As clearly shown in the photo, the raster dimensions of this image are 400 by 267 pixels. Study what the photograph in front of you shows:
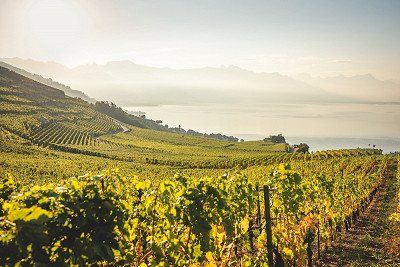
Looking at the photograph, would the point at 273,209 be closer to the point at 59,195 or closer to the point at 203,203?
the point at 203,203

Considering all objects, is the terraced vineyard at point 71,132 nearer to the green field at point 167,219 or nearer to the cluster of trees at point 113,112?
the cluster of trees at point 113,112

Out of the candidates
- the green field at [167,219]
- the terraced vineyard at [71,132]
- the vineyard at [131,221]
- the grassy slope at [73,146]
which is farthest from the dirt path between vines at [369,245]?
the terraced vineyard at [71,132]

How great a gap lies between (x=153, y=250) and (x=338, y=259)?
9472 millimetres

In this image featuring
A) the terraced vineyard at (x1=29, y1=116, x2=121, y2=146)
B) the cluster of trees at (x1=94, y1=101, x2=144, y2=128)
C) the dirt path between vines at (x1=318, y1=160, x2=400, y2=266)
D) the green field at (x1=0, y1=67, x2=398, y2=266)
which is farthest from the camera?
the cluster of trees at (x1=94, y1=101, x2=144, y2=128)

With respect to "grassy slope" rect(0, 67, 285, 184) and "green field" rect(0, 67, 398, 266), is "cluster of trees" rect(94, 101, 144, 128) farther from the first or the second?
"green field" rect(0, 67, 398, 266)

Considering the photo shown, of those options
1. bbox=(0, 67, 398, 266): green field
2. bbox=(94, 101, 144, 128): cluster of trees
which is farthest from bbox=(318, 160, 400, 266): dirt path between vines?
bbox=(94, 101, 144, 128): cluster of trees

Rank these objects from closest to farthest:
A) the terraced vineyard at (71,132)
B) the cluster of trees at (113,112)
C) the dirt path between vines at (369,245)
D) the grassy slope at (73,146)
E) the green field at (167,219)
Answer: the green field at (167,219), the dirt path between vines at (369,245), the grassy slope at (73,146), the terraced vineyard at (71,132), the cluster of trees at (113,112)

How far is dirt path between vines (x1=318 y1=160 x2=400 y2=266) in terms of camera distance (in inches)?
464

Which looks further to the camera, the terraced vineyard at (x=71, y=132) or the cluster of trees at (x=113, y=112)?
the cluster of trees at (x=113, y=112)

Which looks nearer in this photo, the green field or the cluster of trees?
the green field

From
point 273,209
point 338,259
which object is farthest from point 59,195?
point 338,259

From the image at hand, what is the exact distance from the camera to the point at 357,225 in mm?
18016

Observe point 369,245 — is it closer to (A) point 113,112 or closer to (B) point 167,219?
(B) point 167,219

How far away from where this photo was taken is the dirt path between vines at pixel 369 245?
38.6 ft
